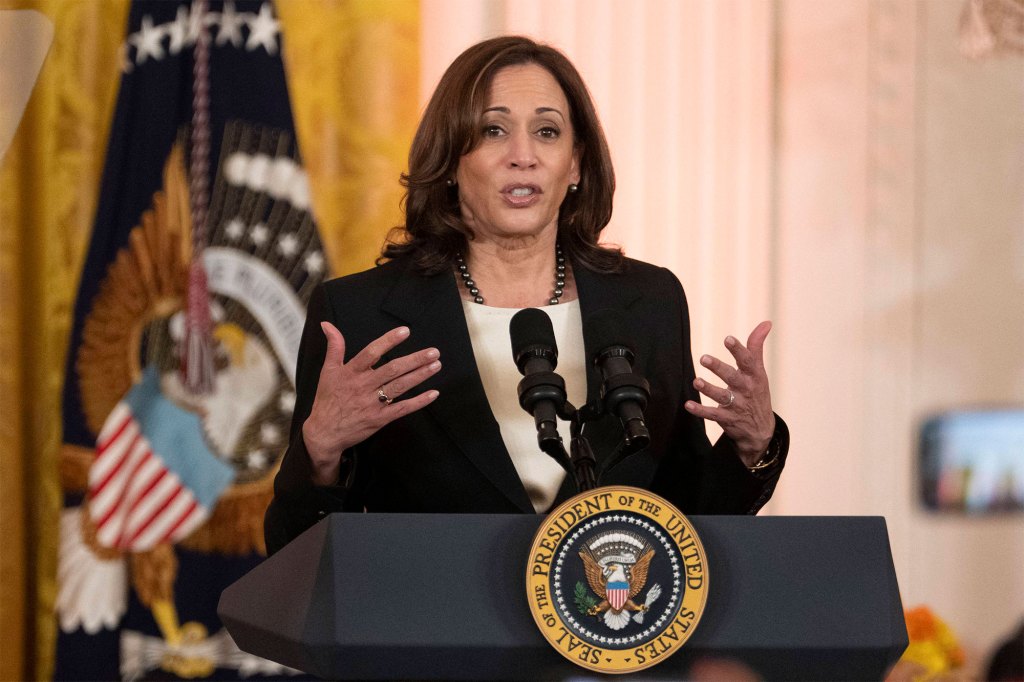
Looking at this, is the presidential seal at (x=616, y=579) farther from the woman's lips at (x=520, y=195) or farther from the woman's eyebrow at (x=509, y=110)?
the woman's eyebrow at (x=509, y=110)

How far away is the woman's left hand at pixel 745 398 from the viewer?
1.57 meters

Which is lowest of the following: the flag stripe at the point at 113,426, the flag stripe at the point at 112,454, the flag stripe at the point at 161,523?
the flag stripe at the point at 161,523

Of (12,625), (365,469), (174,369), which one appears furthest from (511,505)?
(12,625)

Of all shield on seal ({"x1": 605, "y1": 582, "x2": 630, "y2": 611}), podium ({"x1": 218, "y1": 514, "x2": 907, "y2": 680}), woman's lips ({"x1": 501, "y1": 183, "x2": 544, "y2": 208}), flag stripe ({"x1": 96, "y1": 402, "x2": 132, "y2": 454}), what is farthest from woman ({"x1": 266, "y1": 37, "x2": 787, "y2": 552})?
flag stripe ({"x1": 96, "y1": 402, "x2": 132, "y2": 454})

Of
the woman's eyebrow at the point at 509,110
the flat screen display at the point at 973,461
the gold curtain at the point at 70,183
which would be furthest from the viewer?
the flat screen display at the point at 973,461

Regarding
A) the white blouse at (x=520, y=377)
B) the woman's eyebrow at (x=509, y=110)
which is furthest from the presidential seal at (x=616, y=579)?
the woman's eyebrow at (x=509, y=110)

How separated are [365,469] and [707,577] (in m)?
0.82

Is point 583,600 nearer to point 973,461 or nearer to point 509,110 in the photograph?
point 509,110

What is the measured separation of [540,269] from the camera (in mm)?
2123

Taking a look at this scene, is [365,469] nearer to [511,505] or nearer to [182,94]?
[511,505]

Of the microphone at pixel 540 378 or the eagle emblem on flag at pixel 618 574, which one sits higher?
the microphone at pixel 540 378

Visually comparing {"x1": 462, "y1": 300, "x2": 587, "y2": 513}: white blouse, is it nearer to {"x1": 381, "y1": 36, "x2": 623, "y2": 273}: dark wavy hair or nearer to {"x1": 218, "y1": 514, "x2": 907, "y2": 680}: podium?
{"x1": 381, "y1": 36, "x2": 623, "y2": 273}: dark wavy hair

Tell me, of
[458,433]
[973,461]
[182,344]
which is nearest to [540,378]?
[458,433]

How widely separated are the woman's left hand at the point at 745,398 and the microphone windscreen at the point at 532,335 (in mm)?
241
